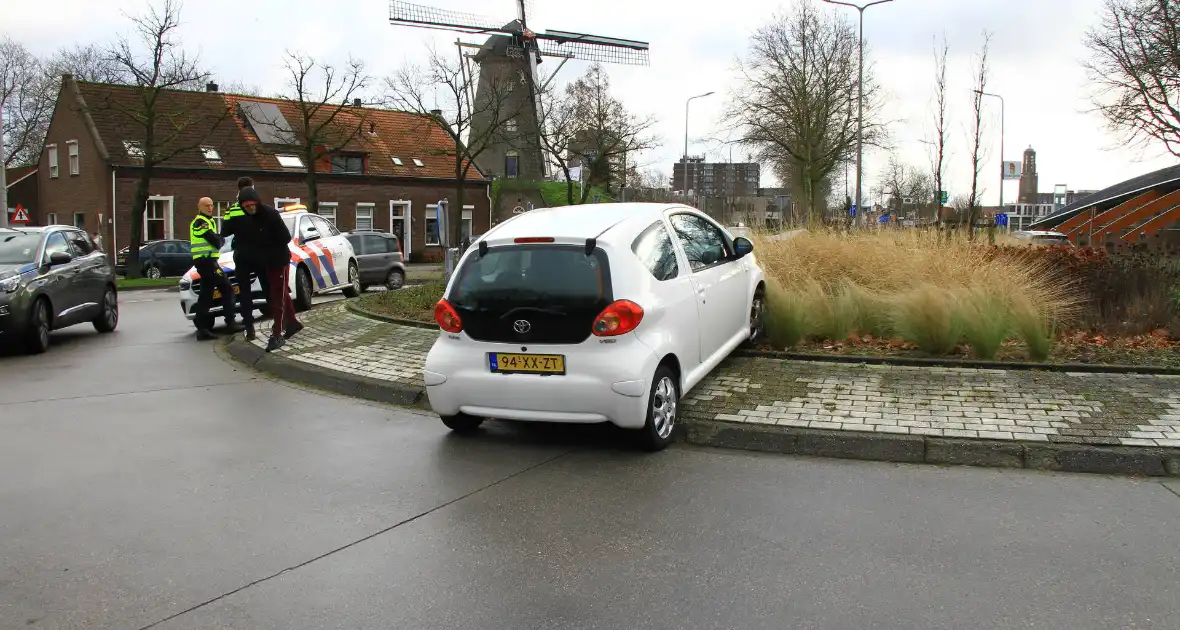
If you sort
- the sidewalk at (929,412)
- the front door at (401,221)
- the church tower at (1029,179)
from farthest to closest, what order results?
the church tower at (1029,179) < the front door at (401,221) < the sidewalk at (929,412)

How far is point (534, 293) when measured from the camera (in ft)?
20.1

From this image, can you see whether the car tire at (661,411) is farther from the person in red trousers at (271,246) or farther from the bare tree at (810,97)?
the bare tree at (810,97)

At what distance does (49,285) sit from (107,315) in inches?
75.2

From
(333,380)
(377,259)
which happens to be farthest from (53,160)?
(333,380)

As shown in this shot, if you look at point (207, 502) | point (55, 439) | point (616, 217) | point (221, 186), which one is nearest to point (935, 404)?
point (616, 217)

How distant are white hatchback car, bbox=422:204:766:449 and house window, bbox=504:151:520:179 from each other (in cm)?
4652

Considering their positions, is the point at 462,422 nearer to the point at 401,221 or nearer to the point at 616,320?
the point at 616,320

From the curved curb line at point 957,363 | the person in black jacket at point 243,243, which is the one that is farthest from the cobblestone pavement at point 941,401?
the person in black jacket at point 243,243

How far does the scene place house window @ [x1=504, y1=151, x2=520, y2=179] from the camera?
52.5 metres

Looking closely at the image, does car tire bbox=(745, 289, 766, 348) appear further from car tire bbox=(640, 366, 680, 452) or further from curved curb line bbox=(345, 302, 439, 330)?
curved curb line bbox=(345, 302, 439, 330)

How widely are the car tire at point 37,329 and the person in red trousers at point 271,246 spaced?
2980mm

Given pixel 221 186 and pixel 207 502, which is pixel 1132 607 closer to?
pixel 207 502

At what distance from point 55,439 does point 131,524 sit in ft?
7.74

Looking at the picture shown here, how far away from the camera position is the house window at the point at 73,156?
40.7 meters
